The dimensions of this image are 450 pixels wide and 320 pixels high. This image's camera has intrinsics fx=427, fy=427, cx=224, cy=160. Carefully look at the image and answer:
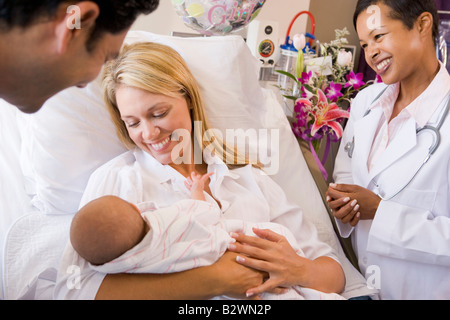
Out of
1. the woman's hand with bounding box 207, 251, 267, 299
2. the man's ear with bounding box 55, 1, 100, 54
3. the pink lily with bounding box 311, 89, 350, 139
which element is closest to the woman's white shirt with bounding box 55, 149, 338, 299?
the woman's hand with bounding box 207, 251, 267, 299

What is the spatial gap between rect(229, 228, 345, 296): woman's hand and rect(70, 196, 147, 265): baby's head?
0.27 meters

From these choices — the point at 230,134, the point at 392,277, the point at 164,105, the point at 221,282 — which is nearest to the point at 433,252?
the point at 392,277

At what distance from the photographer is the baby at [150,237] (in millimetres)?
870

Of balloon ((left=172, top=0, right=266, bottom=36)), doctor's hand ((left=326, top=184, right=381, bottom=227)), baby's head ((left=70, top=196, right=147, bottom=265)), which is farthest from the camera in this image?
balloon ((left=172, top=0, right=266, bottom=36))

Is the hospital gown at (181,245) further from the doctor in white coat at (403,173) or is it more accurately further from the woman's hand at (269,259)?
the doctor in white coat at (403,173)

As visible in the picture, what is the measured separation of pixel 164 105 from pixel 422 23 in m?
0.88

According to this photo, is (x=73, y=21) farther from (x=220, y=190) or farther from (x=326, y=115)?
(x=326, y=115)

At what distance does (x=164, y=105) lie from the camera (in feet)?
4.05

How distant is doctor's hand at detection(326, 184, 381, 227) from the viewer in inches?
53.8

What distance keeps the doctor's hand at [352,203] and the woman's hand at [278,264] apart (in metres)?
0.26

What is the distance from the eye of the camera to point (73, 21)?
2.02 ft

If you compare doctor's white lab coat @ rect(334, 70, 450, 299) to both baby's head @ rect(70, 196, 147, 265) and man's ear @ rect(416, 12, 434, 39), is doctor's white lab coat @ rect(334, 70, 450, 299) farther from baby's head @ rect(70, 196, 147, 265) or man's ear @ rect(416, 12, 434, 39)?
baby's head @ rect(70, 196, 147, 265)

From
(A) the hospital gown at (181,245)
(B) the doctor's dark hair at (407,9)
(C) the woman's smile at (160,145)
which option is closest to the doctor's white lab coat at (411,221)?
(B) the doctor's dark hair at (407,9)

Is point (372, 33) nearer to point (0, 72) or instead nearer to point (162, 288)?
point (162, 288)
